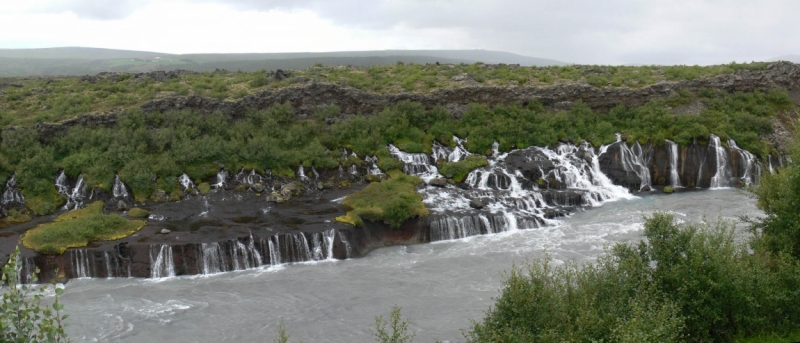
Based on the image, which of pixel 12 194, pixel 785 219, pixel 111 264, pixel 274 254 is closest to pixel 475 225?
pixel 274 254

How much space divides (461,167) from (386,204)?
9864 mm

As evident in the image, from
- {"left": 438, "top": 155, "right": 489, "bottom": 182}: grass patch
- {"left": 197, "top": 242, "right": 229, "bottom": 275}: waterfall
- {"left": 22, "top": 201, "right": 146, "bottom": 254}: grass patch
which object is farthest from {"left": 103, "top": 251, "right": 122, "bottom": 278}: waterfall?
{"left": 438, "top": 155, "right": 489, "bottom": 182}: grass patch

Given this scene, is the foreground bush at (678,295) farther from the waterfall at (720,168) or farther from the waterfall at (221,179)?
the waterfall at (720,168)

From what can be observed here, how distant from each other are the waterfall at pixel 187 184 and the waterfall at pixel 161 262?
9.77m

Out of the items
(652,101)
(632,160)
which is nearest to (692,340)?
(632,160)

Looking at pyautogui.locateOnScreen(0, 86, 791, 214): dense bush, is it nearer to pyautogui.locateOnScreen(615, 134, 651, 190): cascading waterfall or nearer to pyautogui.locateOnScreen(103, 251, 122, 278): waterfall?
pyautogui.locateOnScreen(615, 134, 651, 190): cascading waterfall

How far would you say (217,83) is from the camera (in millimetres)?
51188

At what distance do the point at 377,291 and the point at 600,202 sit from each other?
2005cm

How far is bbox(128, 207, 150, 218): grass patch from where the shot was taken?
3256 cm

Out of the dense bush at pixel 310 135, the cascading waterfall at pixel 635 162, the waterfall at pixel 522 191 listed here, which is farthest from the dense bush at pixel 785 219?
the dense bush at pixel 310 135

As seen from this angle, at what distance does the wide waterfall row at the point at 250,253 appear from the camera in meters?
27.7

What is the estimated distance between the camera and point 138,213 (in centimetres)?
3266

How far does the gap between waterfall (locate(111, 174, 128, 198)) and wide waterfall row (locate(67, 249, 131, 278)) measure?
895 cm

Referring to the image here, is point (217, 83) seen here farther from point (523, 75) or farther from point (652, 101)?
point (652, 101)
